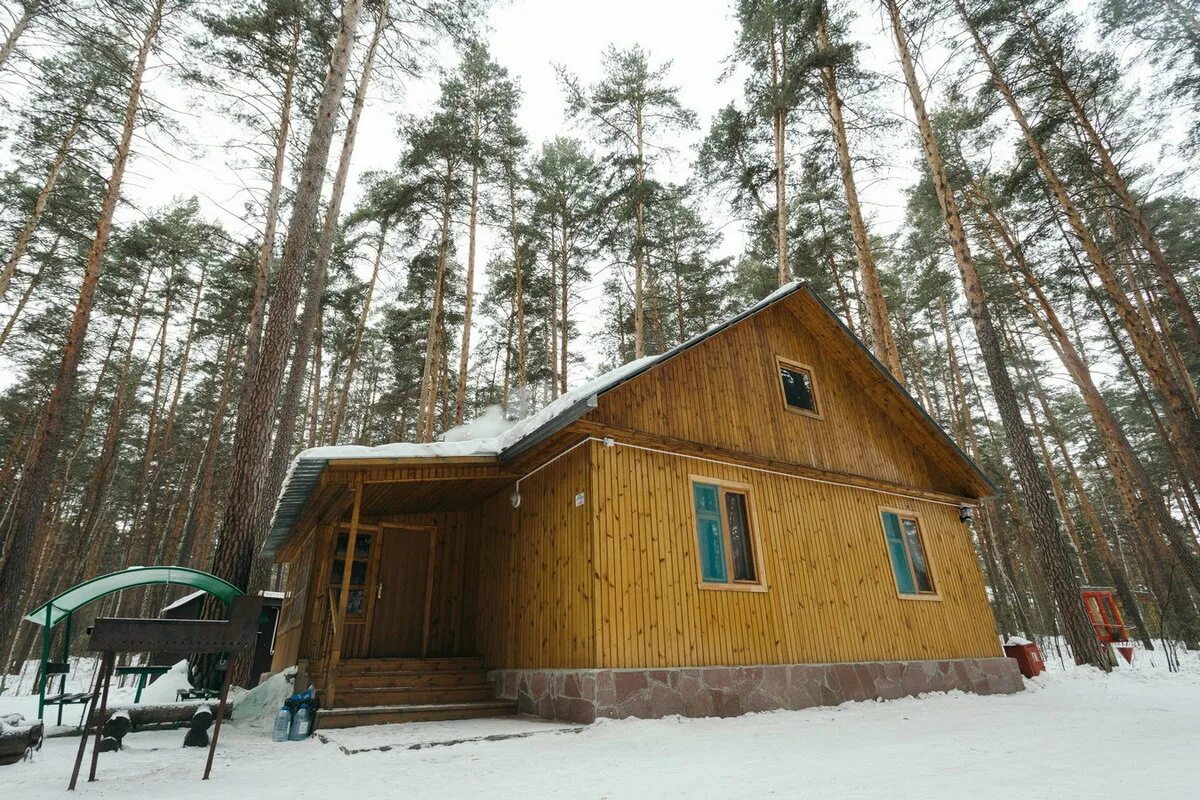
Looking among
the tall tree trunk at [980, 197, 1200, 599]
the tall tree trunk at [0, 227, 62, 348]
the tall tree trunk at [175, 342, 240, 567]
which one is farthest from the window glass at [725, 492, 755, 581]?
the tall tree trunk at [0, 227, 62, 348]

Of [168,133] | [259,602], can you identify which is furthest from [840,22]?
[259,602]

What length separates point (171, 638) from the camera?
392 cm

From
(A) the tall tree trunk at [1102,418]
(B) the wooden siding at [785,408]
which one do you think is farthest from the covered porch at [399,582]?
(A) the tall tree trunk at [1102,418]

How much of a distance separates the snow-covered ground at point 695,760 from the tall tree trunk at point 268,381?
2.25m

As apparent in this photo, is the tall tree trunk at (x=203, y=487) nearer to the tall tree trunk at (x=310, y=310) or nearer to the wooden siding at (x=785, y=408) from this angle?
the tall tree trunk at (x=310, y=310)

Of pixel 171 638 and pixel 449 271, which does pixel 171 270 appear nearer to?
pixel 449 271

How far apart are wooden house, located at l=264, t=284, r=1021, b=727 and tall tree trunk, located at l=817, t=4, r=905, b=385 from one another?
117cm

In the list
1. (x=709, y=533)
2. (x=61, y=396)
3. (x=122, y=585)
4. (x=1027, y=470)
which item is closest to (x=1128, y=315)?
(x=1027, y=470)

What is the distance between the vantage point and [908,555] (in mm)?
9672

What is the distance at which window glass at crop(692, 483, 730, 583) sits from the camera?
23.7 ft

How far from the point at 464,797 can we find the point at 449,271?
15.2 metres

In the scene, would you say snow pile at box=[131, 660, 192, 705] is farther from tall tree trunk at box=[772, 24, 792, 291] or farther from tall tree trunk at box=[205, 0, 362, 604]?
tall tree trunk at box=[772, 24, 792, 291]

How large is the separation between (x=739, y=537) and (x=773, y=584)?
755mm

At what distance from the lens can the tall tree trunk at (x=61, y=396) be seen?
31.1 ft
